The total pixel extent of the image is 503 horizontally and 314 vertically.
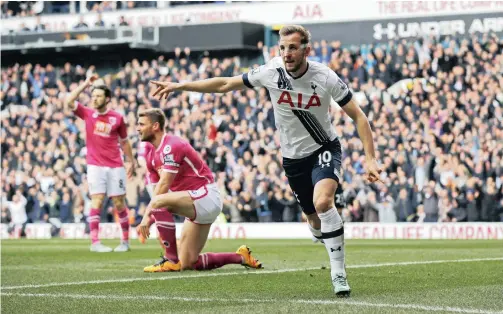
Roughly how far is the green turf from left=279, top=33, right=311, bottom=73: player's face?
1.95 metres

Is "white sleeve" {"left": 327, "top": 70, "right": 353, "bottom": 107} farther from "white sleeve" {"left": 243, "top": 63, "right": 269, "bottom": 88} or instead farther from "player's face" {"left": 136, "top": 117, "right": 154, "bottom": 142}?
"player's face" {"left": 136, "top": 117, "right": 154, "bottom": 142}

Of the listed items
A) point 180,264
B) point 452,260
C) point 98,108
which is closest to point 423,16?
point 98,108

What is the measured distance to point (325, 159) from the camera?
9219 millimetres

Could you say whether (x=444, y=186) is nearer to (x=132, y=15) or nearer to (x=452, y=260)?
(x=452, y=260)

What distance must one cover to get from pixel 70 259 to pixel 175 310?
7355 mm

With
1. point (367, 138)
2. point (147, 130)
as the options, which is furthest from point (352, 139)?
point (367, 138)

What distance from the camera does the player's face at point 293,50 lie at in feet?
28.4

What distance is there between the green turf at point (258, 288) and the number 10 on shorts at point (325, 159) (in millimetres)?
1100

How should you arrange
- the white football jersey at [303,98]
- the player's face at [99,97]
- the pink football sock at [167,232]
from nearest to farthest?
the white football jersey at [303,98]
the pink football sock at [167,232]
the player's face at [99,97]

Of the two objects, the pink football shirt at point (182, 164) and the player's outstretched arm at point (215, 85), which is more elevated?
the player's outstretched arm at point (215, 85)

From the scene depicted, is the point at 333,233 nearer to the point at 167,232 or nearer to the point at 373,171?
the point at 373,171

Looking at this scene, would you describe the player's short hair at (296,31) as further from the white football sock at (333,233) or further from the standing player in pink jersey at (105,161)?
the standing player in pink jersey at (105,161)

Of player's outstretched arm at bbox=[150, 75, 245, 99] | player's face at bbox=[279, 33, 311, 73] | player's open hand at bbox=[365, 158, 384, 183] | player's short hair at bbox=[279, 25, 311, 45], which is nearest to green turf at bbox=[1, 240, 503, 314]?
player's open hand at bbox=[365, 158, 384, 183]

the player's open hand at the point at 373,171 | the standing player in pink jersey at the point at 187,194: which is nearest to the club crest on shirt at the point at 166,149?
the standing player in pink jersey at the point at 187,194
